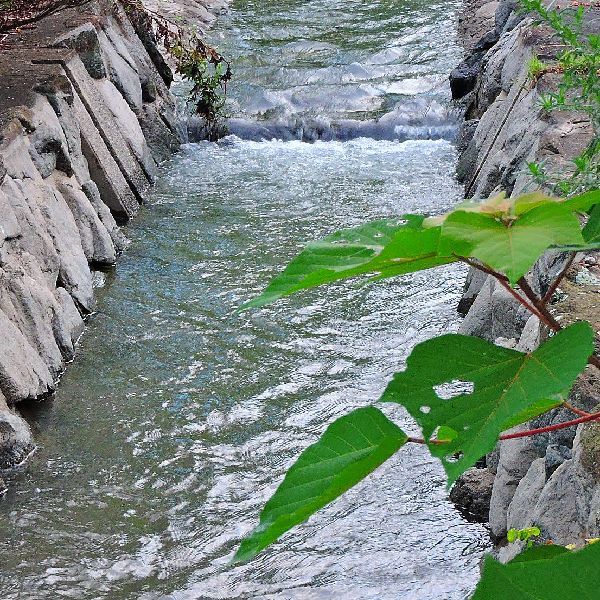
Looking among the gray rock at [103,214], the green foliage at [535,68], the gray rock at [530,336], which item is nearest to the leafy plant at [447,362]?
the gray rock at [530,336]

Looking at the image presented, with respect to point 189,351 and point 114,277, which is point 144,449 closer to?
point 189,351

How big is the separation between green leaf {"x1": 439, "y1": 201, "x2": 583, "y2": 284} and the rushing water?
9.80 ft

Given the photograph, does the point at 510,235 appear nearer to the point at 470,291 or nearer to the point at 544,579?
the point at 544,579

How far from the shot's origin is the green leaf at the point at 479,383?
668 mm

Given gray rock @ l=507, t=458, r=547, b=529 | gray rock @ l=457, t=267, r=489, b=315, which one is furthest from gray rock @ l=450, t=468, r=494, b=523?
gray rock @ l=457, t=267, r=489, b=315

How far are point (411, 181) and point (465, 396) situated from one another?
288 inches

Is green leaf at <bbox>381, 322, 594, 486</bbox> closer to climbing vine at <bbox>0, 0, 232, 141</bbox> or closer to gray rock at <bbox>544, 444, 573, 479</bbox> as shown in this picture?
gray rock at <bbox>544, 444, 573, 479</bbox>

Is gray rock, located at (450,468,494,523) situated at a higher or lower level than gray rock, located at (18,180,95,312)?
lower

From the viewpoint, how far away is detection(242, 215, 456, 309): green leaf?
696 mm

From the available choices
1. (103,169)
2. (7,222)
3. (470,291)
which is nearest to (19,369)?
(7,222)

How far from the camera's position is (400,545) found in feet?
12.2

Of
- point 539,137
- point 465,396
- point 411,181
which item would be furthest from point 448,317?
point 465,396

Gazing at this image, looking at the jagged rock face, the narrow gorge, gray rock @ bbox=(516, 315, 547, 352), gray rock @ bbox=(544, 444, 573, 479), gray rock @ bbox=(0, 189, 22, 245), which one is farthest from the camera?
gray rock @ bbox=(0, 189, 22, 245)

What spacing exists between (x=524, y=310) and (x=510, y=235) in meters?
3.39
